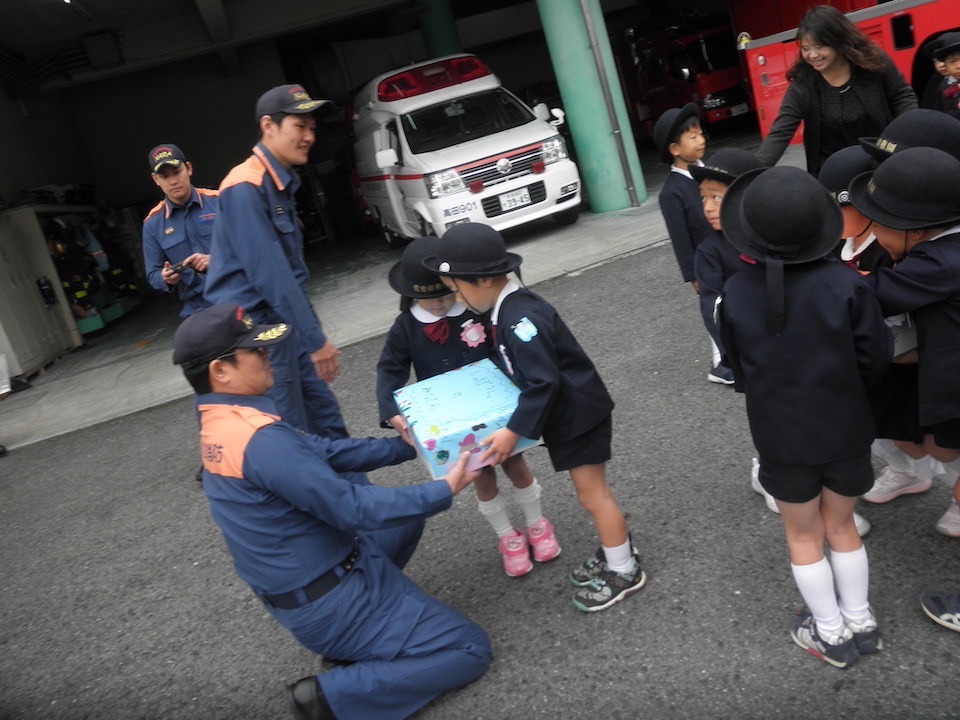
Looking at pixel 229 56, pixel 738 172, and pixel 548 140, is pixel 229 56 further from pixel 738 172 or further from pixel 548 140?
pixel 738 172

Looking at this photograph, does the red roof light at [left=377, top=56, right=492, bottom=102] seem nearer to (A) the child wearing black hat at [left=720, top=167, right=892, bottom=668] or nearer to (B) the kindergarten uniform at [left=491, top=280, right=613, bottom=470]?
(B) the kindergarten uniform at [left=491, top=280, right=613, bottom=470]

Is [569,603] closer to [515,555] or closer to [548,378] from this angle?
[515,555]

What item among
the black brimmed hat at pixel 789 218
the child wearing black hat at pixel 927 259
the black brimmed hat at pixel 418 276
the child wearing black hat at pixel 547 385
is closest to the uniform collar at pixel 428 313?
the black brimmed hat at pixel 418 276

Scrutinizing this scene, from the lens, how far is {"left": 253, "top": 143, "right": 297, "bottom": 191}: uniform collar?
149 inches

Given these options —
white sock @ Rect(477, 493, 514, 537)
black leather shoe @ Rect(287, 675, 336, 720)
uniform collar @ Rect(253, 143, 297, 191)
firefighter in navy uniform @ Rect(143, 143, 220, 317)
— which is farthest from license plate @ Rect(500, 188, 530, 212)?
black leather shoe @ Rect(287, 675, 336, 720)

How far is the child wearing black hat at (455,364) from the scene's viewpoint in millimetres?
3377

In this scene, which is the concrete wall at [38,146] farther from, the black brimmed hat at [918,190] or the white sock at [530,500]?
the black brimmed hat at [918,190]

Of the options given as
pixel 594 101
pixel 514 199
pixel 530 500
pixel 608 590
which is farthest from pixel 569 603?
pixel 594 101

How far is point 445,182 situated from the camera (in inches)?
389

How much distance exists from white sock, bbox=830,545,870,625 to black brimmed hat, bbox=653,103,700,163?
2413 mm

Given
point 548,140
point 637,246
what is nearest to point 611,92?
point 548,140

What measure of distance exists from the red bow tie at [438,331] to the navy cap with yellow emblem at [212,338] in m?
0.82

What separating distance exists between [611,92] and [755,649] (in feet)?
28.3

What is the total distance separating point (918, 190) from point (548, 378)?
1.22 metres
